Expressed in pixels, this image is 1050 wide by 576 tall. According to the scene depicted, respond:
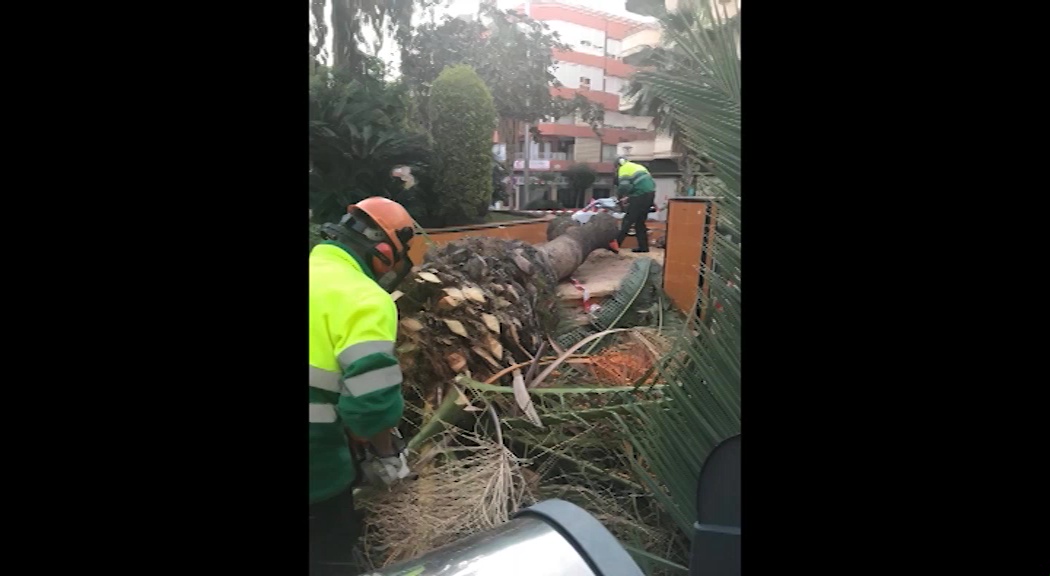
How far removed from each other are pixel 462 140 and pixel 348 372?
0.68 m

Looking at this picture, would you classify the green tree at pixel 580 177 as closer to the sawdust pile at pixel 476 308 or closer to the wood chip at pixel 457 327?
the sawdust pile at pixel 476 308

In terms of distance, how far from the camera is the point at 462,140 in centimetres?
191

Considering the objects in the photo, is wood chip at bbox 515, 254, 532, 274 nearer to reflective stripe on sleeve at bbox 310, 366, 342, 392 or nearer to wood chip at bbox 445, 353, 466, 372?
wood chip at bbox 445, 353, 466, 372

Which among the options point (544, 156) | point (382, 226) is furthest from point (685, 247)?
point (382, 226)

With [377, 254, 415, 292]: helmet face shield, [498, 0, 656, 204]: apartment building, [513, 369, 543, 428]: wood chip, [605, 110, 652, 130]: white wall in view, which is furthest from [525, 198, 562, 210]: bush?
[513, 369, 543, 428]: wood chip

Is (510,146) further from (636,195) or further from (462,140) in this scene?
(636,195)

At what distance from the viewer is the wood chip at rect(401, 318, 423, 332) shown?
6.43 feet

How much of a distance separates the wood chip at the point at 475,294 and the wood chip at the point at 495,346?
4.5 inches

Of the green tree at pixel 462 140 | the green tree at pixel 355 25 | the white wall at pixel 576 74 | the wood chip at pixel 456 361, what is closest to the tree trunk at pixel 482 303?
the wood chip at pixel 456 361

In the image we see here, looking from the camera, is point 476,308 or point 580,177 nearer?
point 580,177
